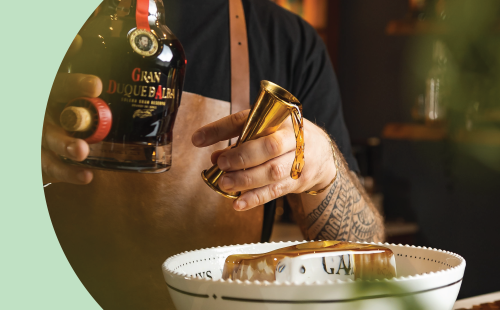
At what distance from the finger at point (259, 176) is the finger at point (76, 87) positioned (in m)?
0.18

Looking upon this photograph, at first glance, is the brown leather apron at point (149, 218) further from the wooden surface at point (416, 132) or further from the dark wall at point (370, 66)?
the dark wall at point (370, 66)

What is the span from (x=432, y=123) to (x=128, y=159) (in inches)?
85.7

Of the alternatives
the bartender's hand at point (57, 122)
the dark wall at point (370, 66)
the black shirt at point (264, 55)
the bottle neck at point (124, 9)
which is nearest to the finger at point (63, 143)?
the bartender's hand at point (57, 122)

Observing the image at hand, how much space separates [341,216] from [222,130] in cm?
43

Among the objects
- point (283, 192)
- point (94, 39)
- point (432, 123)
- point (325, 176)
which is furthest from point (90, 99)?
point (432, 123)

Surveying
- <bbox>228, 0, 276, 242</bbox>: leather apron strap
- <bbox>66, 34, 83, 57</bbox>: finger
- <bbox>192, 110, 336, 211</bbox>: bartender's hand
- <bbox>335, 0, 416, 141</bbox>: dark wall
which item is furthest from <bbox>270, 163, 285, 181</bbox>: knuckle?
<bbox>335, 0, 416, 141</bbox>: dark wall

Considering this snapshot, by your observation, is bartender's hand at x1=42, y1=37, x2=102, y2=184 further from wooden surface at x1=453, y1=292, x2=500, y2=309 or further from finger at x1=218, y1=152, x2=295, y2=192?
wooden surface at x1=453, y1=292, x2=500, y2=309

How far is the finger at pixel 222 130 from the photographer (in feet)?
1.78

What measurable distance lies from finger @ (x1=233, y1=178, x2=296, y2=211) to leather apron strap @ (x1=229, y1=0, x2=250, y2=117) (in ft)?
1.12

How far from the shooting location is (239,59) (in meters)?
0.94

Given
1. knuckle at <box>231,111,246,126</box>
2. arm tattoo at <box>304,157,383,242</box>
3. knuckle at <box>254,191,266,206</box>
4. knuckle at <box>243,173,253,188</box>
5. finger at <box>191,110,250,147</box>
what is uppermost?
knuckle at <box>231,111,246,126</box>

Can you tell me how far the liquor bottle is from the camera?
379 mm

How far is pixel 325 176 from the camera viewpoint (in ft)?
2.37

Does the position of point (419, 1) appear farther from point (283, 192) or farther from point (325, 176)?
→ point (283, 192)
